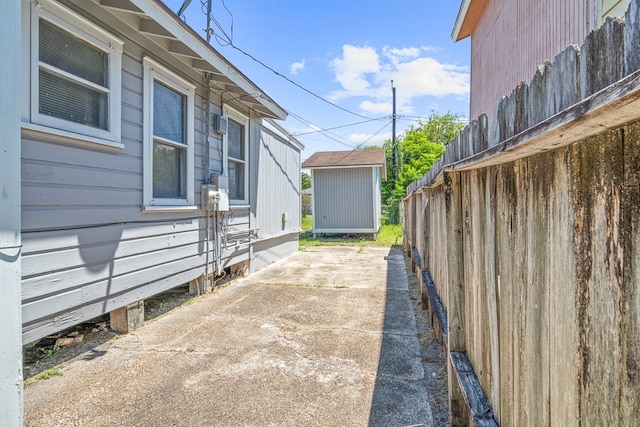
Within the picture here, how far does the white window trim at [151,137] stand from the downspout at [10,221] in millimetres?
1979

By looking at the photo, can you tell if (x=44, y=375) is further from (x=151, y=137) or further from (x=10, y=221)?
(x=151, y=137)

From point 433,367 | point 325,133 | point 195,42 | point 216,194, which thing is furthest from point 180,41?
point 325,133

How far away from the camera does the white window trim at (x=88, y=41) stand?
2395 mm

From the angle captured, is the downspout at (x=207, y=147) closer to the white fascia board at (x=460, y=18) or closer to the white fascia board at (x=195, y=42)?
the white fascia board at (x=195, y=42)

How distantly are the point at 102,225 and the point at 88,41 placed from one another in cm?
150

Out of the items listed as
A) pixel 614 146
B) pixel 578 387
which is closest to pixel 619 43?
pixel 614 146

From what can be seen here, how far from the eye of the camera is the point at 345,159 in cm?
1280

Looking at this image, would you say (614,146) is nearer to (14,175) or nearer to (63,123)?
(14,175)

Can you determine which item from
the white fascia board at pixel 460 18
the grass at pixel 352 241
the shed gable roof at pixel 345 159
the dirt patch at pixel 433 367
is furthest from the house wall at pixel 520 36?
the shed gable roof at pixel 345 159

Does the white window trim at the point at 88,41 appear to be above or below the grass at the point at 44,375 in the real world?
above

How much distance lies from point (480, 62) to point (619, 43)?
7.26 m

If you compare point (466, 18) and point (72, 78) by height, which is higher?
point (466, 18)

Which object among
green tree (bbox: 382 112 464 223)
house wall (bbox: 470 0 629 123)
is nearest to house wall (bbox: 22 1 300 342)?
house wall (bbox: 470 0 629 123)

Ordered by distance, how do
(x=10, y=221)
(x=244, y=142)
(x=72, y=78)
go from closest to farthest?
(x=10, y=221) → (x=72, y=78) → (x=244, y=142)
